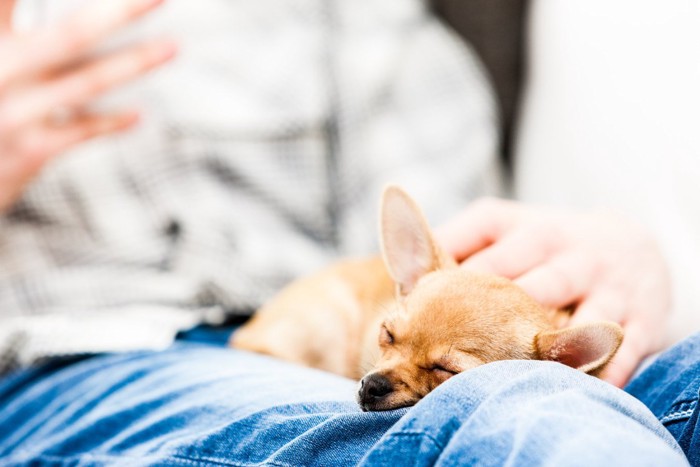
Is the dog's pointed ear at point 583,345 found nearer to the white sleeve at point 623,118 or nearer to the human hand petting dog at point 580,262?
the human hand petting dog at point 580,262

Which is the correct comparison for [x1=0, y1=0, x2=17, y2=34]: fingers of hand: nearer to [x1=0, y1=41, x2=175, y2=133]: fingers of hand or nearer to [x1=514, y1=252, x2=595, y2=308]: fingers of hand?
[x1=0, y1=41, x2=175, y2=133]: fingers of hand

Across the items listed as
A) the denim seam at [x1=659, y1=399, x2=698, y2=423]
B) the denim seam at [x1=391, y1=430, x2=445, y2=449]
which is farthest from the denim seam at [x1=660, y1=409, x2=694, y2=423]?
the denim seam at [x1=391, y1=430, x2=445, y2=449]

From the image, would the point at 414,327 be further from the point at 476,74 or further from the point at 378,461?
the point at 476,74

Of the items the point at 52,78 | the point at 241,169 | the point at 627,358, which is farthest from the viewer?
the point at 241,169

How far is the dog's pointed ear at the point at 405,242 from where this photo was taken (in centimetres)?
135

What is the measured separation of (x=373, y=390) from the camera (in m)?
1.09

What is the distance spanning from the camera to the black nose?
42.5 inches

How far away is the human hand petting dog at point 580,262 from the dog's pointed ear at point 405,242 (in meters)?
0.07

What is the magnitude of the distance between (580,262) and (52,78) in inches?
49.4

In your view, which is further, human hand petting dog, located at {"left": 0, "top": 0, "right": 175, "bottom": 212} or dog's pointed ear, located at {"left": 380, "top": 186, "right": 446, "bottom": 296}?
human hand petting dog, located at {"left": 0, "top": 0, "right": 175, "bottom": 212}

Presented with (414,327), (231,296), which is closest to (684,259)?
(414,327)

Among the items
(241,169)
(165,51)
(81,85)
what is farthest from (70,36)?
(241,169)

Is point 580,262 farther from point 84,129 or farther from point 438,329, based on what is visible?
point 84,129

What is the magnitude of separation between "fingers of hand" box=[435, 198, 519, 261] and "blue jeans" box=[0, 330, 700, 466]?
1.19ft
